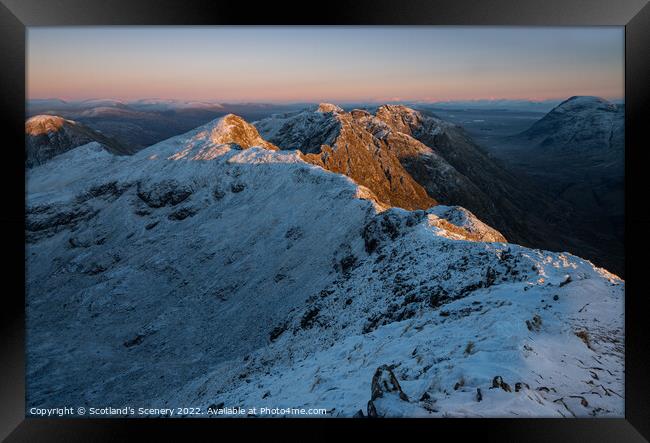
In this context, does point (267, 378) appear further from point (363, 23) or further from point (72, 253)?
point (72, 253)

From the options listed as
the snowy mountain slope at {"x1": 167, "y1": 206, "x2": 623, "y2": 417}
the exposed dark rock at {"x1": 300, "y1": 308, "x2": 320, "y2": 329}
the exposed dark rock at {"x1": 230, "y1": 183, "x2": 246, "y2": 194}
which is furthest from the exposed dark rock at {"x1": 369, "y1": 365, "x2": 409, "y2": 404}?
the exposed dark rock at {"x1": 230, "y1": 183, "x2": 246, "y2": 194}

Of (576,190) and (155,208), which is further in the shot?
(155,208)

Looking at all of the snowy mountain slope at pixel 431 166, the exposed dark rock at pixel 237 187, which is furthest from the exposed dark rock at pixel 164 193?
the snowy mountain slope at pixel 431 166

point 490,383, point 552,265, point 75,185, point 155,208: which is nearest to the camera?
point 490,383

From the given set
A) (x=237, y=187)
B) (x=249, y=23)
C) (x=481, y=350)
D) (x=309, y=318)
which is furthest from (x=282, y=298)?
(x=249, y=23)

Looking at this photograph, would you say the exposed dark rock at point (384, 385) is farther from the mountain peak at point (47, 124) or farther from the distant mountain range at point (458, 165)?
the mountain peak at point (47, 124)

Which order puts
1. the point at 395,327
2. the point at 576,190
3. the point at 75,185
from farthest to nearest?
1. the point at 75,185
2. the point at 576,190
3. the point at 395,327
